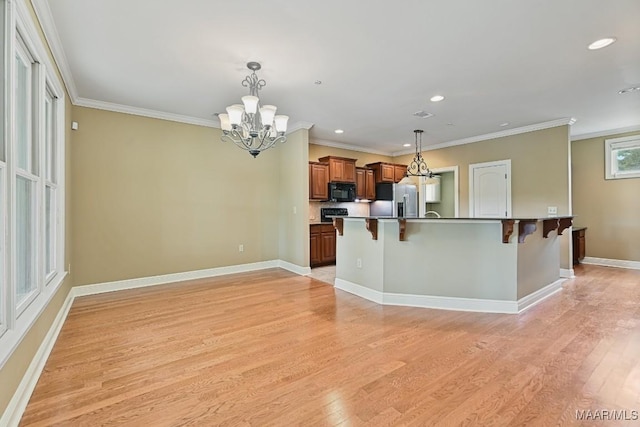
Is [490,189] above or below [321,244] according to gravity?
above

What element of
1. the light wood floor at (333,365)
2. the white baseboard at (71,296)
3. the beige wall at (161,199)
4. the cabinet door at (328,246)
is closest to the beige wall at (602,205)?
the light wood floor at (333,365)

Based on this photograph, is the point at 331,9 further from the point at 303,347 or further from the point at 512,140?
the point at 512,140

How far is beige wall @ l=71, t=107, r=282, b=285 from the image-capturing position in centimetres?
429

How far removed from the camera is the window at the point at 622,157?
226 inches

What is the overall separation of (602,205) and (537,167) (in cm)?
202

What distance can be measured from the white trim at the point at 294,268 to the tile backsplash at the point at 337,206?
47.9 inches

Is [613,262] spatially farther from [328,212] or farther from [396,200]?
[328,212]

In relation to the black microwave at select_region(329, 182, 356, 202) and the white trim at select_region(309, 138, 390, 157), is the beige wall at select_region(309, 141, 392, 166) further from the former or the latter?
the black microwave at select_region(329, 182, 356, 202)

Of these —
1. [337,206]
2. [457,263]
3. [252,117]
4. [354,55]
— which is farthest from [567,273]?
[252,117]

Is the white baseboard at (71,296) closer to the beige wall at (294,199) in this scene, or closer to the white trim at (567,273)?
the beige wall at (294,199)

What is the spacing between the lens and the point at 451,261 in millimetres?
3654

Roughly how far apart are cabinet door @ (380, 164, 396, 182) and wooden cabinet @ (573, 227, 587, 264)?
373cm

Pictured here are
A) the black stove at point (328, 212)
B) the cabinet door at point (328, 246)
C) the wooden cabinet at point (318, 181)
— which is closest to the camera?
the cabinet door at point (328, 246)

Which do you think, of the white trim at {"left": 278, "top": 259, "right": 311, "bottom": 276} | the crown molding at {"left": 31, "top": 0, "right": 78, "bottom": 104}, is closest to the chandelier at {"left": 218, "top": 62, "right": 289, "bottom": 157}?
the crown molding at {"left": 31, "top": 0, "right": 78, "bottom": 104}
